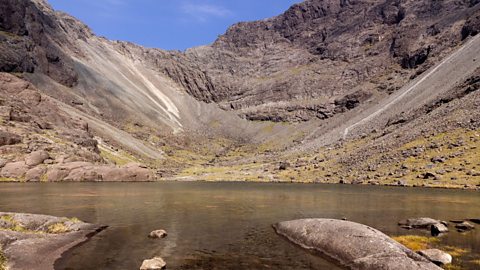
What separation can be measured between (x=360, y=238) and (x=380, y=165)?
92.2 meters

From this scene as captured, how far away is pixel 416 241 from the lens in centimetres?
3266

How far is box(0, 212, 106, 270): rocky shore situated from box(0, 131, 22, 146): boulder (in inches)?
3671

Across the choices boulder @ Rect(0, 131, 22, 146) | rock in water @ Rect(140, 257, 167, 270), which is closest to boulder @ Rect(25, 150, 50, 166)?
boulder @ Rect(0, 131, 22, 146)

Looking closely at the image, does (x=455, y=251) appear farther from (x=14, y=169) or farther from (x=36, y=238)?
(x=14, y=169)

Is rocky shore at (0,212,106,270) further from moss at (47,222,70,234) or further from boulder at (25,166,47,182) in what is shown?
boulder at (25,166,47,182)

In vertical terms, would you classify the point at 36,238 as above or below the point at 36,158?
below

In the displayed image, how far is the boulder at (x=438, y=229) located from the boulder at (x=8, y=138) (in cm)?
12052

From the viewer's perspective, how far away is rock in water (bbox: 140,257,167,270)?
81.7ft

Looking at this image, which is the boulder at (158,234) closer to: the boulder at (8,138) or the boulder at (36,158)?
the boulder at (36,158)

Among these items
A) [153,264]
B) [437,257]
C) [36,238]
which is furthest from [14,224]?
[437,257]

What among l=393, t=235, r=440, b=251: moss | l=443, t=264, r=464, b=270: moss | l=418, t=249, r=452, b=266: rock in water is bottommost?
l=443, t=264, r=464, b=270: moss

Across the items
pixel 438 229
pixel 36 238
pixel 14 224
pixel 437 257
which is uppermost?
pixel 438 229

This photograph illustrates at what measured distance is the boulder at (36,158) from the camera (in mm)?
113625

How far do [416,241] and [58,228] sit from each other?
3284 centimetres
